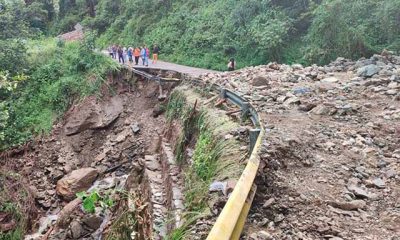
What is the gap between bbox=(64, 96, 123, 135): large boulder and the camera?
14.4 m

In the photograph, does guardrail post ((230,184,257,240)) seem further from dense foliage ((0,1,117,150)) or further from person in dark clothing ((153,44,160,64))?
person in dark clothing ((153,44,160,64))

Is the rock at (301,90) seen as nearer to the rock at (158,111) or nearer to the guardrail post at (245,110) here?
the guardrail post at (245,110)

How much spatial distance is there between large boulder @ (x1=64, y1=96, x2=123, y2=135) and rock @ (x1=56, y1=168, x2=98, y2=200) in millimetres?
2728

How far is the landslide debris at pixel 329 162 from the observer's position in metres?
3.71

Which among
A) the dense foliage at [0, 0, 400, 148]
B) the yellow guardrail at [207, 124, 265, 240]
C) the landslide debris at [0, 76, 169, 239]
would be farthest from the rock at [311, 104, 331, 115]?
the dense foliage at [0, 0, 400, 148]

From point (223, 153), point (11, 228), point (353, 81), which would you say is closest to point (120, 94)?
point (11, 228)

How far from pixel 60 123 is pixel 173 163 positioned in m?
7.75

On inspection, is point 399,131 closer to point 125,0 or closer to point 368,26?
point 368,26

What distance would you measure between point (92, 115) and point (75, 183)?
3.70m

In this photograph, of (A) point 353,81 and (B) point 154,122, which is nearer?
(A) point 353,81

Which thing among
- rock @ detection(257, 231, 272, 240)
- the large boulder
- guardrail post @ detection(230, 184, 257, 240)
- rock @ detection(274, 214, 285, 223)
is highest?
guardrail post @ detection(230, 184, 257, 240)

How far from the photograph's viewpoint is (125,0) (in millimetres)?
31906

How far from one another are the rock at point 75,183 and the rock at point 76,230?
94.6 inches

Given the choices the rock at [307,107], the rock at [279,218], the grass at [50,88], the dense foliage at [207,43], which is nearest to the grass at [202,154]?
the rock at [279,218]
